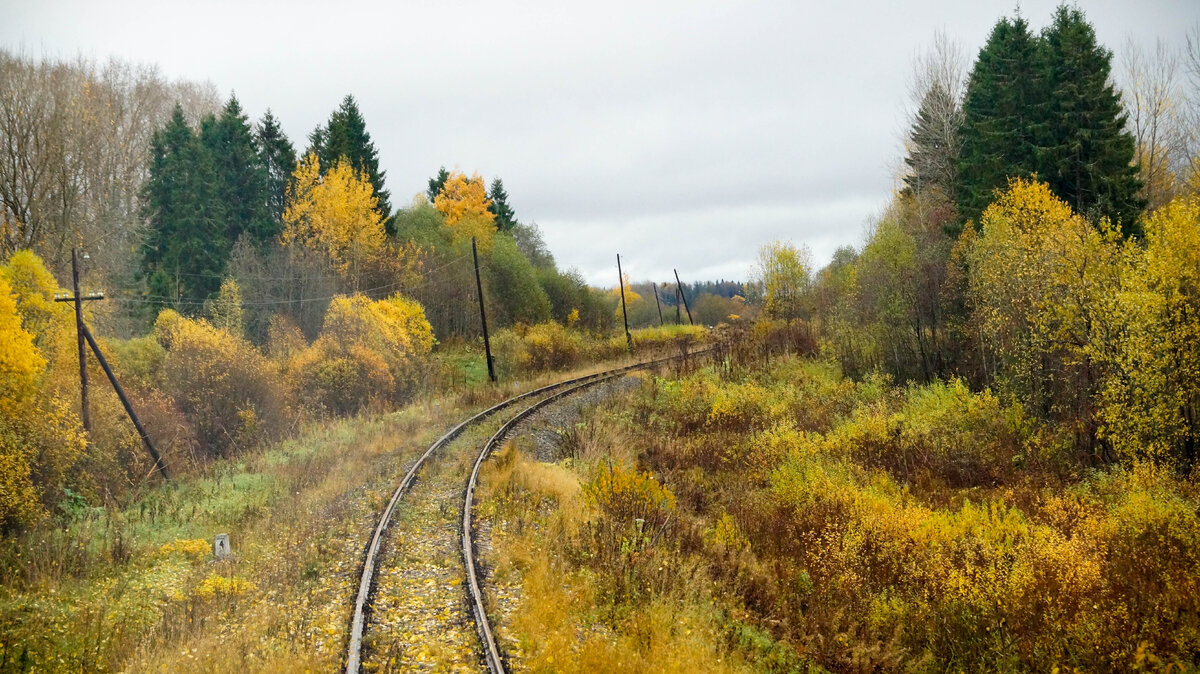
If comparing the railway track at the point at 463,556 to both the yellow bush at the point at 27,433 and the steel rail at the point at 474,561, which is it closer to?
the steel rail at the point at 474,561

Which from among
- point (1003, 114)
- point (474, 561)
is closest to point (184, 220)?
point (474, 561)

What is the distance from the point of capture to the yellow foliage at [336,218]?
124ft

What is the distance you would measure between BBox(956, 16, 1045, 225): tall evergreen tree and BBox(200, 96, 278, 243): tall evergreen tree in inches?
1659

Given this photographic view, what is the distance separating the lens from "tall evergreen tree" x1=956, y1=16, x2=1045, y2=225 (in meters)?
27.9

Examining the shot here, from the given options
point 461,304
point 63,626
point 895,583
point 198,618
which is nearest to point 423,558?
point 198,618

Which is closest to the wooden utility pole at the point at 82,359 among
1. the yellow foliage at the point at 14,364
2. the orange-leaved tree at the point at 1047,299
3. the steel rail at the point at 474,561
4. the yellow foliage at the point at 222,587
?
the yellow foliage at the point at 14,364

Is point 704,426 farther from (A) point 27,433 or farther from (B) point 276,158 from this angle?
(B) point 276,158

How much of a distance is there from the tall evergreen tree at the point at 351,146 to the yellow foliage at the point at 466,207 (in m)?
7.04

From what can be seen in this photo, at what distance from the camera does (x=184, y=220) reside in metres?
38.8

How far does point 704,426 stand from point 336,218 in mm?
27901

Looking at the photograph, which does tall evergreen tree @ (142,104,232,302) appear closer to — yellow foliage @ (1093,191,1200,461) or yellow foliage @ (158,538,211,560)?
yellow foliage @ (158,538,211,560)

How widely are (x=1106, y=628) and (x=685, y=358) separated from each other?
925 inches

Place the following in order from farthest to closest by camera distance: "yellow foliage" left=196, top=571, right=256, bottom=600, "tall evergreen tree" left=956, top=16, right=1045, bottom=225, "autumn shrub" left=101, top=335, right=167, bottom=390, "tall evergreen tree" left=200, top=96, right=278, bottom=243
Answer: "tall evergreen tree" left=200, top=96, right=278, bottom=243 < "tall evergreen tree" left=956, top=16, right=1045, bottom=225 < "autumn shrub" left=101, top=335, right=167, bottom=390 < "yellow foliage" left=196, top=571, right=256, bottom=600

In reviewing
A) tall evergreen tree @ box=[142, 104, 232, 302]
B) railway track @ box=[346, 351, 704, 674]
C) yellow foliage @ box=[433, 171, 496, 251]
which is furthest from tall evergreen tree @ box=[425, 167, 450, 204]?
railway track @ box=[346, 351, 704, 674]
